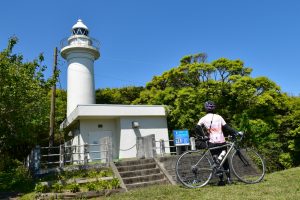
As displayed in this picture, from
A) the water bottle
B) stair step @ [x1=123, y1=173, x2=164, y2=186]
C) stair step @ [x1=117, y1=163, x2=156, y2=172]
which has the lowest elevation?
stair step @ [x1=123, y1=173, x2=164, y2=186]

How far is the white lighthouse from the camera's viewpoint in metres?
24.3

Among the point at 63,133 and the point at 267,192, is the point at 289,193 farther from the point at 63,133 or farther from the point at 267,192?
the point at 63,133

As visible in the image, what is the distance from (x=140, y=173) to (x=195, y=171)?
5272 millimetres

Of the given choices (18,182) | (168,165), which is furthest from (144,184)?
(18,182)

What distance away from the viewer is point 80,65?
25.1 metres

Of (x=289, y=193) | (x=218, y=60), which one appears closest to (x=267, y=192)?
(x=289, y=193)

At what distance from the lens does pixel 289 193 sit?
543 cm

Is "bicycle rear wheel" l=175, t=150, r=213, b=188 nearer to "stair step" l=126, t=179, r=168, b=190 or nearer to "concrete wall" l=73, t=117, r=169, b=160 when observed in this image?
"stair step" l=126, t=179, r=168, b=190

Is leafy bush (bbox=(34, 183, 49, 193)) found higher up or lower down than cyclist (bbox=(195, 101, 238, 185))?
lower down

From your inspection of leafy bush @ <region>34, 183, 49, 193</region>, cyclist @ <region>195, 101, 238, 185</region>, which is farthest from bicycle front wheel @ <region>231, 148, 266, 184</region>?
leafy bush @ <region>34, 183, 49, 193</region>

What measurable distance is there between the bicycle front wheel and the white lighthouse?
17.6m

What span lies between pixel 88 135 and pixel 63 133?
458 centimetres

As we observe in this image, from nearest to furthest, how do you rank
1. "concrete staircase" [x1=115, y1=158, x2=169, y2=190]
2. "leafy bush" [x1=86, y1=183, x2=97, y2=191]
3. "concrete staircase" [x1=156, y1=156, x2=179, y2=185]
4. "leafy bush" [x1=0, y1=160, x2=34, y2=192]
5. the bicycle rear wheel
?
the bicycle rear wheel
"leafy bush" [x1=86, y1=183, x2=97, y2=191]
"concrete staircase" [x1=115, y1=158, x2=169, y2=190]
"concrete staircase" [x1=156, y1=156, x2=179, y2=185]
"leafy bush" [x1=0, y1=160, x2=34, y2=192]

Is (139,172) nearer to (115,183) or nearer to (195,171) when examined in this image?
(115,183)
